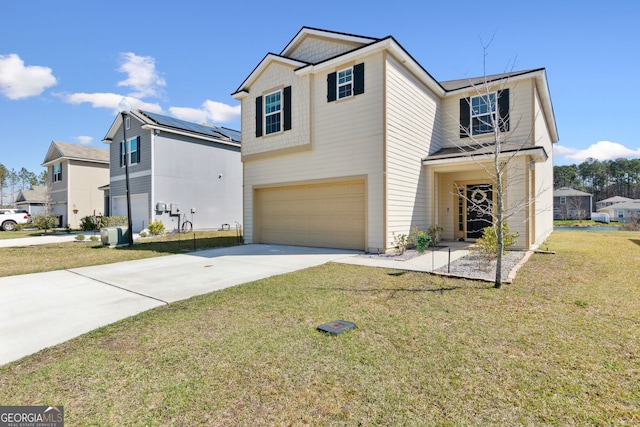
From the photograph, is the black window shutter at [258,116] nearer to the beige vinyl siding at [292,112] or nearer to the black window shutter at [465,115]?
the beige vinyl siding at [292,112]

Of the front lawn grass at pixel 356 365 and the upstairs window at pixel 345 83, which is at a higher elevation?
the upstairs window at pixel 345 83

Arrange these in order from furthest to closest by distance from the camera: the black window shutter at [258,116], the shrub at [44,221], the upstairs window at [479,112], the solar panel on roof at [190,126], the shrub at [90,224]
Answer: the shrub at [90,224], the shrub at [44,221], the solar panel on roof at [190,126], the black window shutter at [258,116], the upstairs window at [479,112]

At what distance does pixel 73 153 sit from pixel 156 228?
16.0m

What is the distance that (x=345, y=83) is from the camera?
10.5 m

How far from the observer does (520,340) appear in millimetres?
3340

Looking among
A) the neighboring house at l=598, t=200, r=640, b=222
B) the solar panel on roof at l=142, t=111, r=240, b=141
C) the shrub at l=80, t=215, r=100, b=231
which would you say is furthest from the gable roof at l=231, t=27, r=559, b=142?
the neighboring house at l=598, t=200, r=640, b=222

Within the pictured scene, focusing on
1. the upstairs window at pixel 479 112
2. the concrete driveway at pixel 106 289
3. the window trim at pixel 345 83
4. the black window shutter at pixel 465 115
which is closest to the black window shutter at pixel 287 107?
the window trim at pixel 345 83

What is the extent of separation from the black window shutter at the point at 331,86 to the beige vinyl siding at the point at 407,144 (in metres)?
1.98

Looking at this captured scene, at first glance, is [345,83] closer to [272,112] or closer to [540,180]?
[272,112]

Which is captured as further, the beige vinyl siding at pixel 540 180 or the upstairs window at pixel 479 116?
the upstairs window at pixel 479 116

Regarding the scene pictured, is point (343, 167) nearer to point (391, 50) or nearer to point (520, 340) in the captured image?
point (391, 50)

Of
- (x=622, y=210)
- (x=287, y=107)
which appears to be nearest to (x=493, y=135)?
(x=287, y=107)

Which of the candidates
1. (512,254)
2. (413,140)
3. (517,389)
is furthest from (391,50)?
(517,389)

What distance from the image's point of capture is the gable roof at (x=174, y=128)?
1867 centimetres
